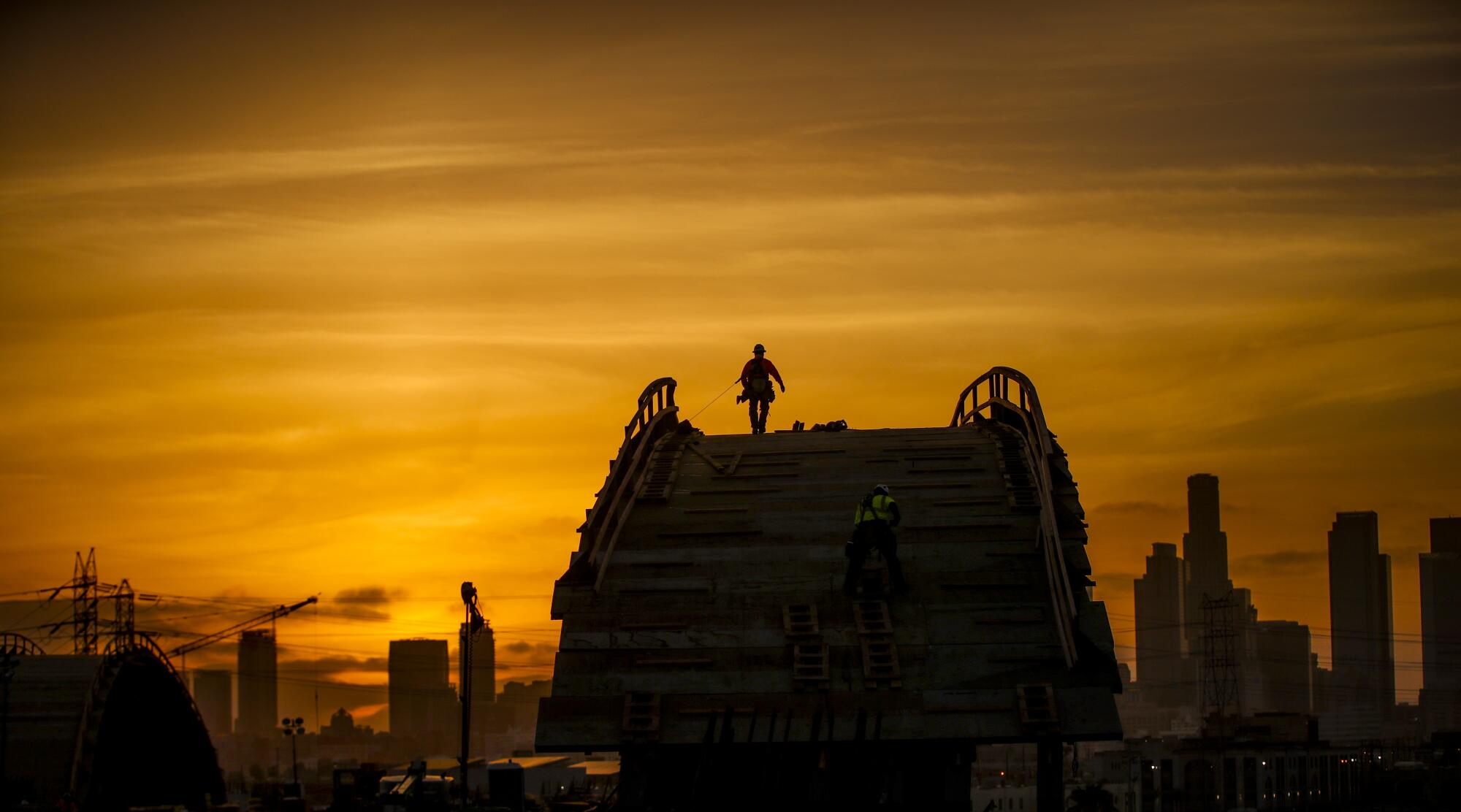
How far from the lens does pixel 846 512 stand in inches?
1497

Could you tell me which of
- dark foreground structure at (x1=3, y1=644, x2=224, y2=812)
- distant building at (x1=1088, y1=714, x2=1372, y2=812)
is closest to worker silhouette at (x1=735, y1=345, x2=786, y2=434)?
dark foreground structure at (x1=3, y1=644, x2=224, y2=812)

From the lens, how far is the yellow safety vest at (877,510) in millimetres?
34188

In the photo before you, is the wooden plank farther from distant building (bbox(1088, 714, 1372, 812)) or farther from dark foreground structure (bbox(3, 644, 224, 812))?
distant building (bbox(1088, 714, 1372, 812))

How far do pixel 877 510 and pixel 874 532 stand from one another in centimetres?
37

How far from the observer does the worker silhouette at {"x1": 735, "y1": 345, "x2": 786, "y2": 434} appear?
159 ft

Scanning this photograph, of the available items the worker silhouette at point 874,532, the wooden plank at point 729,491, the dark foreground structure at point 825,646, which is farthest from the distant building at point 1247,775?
the worker silhouette at point 874,532

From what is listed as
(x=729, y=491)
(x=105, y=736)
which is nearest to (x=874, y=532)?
(x=729, y=491)

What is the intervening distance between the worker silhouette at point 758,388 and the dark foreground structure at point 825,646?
30.2 feet

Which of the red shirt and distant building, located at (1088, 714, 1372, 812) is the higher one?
the red shirt

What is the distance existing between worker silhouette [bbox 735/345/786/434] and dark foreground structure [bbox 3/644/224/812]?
1219 inches

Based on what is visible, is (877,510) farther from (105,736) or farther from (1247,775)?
(1247,775)

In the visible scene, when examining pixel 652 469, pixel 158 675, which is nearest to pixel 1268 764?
pixel 158 675

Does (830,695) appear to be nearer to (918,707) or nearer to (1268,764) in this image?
(918,707)

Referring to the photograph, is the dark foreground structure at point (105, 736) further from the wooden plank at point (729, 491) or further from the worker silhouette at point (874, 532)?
the worker silhouette at point (874, 532)
